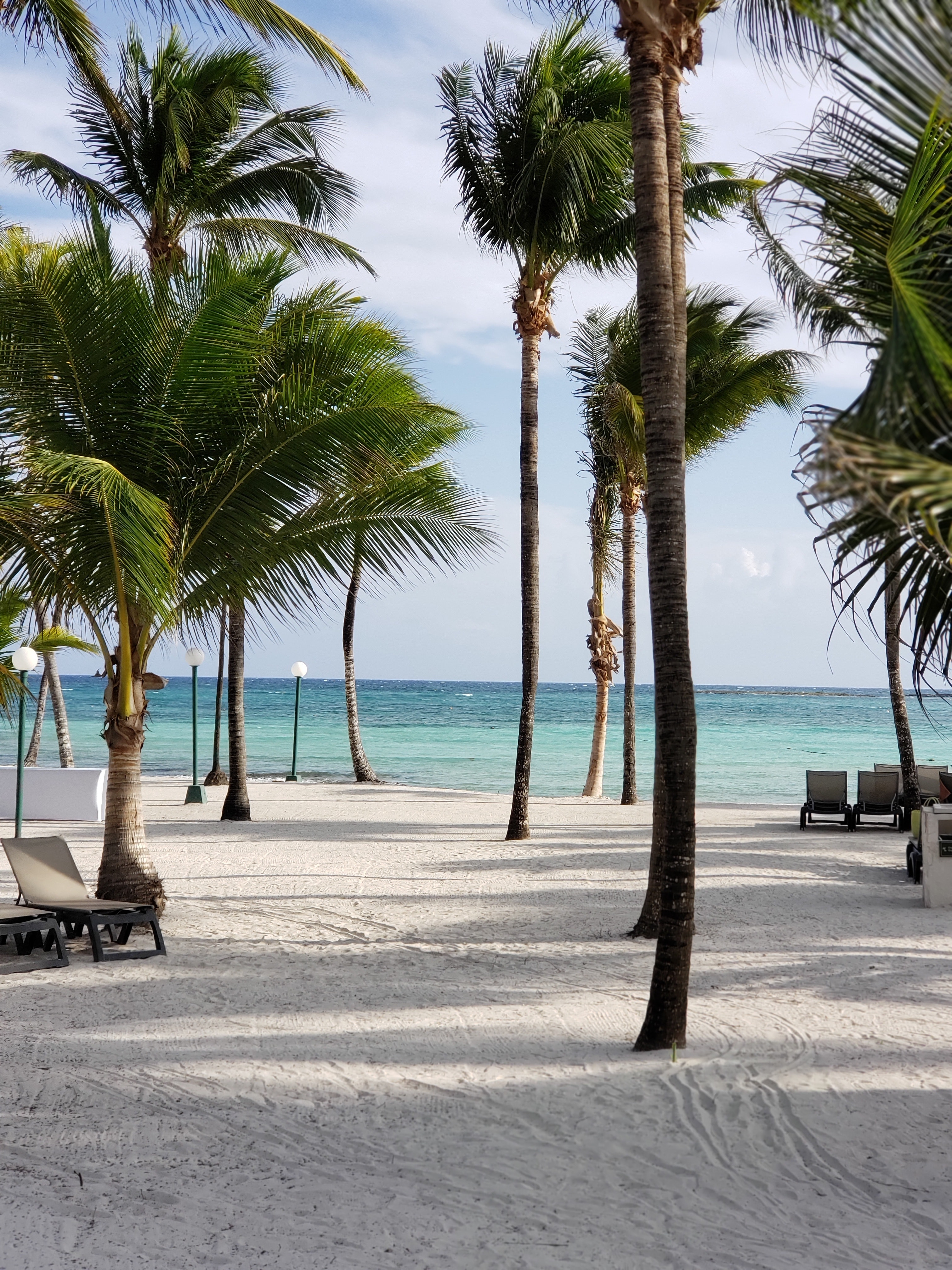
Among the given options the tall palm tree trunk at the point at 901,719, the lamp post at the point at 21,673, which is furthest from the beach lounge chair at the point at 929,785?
the lamp post at the point at 21,673

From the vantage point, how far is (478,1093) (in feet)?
16.2

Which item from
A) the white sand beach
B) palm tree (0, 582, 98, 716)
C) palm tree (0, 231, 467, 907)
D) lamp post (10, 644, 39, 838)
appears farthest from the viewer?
lamp post (10, 644, 39, 838)

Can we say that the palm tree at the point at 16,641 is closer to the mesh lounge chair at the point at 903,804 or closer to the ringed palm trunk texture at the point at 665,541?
the ringed palm trunk texture at the point at 665,541

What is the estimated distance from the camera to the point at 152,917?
7527 millimetres

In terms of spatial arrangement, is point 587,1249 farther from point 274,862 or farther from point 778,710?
point 778,710

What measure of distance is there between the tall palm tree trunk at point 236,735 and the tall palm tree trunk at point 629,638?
581 cm

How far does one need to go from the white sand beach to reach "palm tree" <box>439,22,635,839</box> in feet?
18.5

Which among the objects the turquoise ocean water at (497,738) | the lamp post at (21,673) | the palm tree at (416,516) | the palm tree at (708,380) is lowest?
the turquoise ocean water at (497,738)

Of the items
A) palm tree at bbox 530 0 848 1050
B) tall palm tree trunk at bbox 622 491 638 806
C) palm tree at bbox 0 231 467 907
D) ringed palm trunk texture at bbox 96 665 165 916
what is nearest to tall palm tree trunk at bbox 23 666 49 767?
tall palm tree trunk at bbox 622 491 638 806

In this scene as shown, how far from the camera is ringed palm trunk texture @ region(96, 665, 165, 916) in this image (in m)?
8.38

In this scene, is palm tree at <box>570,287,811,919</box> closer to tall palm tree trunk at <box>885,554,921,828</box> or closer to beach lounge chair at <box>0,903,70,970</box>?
tall palm tree trunk at <box>885,554,921,828</box>

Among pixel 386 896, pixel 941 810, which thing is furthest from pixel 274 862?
pixel 941 810

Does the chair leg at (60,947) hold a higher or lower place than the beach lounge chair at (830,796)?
lower

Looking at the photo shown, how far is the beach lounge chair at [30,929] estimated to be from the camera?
7.10m
